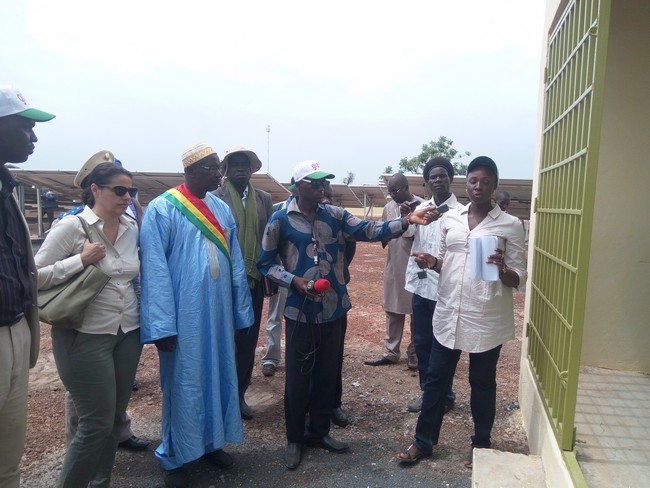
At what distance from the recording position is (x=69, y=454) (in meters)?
2.56

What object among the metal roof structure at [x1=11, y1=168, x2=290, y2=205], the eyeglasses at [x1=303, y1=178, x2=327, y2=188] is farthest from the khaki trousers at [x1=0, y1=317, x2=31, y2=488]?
the metal roof structure at [x1=11, y1=168, x2=290, y2=205]

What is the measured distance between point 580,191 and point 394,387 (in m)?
2.71

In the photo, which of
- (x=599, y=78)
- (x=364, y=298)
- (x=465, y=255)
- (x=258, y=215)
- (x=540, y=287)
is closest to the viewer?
(x=599, y=78)

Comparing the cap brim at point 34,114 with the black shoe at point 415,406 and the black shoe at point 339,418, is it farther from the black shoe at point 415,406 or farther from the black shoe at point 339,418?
the black shoe at point 415,406

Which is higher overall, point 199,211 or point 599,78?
point 599,78

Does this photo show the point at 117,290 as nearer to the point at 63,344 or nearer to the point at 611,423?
the point at 63,344

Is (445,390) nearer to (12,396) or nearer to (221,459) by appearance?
(221,459)

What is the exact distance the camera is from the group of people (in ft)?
7.17

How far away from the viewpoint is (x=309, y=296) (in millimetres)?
3127

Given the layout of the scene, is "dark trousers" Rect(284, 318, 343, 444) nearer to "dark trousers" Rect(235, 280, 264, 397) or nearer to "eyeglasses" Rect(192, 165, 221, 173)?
"dark trousers" Rect(235, 280, 264, 397)

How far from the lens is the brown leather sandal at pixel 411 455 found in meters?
3.20

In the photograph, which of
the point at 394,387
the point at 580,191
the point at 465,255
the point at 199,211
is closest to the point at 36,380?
the point at 199,211

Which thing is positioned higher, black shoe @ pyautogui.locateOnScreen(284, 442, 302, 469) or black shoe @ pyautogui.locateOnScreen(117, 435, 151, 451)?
black shoe @ pyautogui.locateOnScreen(284, 442, 302, 469)

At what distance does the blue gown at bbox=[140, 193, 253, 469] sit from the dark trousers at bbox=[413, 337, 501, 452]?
125 cm
